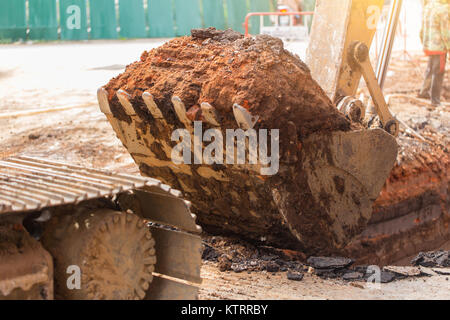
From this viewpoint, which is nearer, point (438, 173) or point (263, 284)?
point (263, 284)

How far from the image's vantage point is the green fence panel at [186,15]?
50.3ft

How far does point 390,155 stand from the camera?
4395 millimetres

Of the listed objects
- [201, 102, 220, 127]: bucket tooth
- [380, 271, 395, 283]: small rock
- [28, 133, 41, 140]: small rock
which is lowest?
[380, 271, 395, 283]: small rock

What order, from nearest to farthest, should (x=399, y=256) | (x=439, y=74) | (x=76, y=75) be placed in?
(x=399, y=256) → (x=439, y=74) → (x=76, y=75)

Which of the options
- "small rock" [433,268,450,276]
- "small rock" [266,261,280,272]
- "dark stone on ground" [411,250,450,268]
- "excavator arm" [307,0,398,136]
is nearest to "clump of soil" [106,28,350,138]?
"excavator arm" [307,0,398,136]

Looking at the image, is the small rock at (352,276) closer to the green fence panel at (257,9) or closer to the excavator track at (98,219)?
the excavator track at (98,219)

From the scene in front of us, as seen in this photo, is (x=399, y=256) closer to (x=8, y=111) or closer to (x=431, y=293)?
(x=431, y=293)

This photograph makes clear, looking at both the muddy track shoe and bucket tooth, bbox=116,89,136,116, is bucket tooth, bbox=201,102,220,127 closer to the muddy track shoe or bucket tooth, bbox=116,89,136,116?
the muddy track shoe

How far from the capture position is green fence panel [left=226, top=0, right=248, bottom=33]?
16.2 m

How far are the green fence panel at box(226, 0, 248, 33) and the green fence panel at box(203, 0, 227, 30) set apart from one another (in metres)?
0.23

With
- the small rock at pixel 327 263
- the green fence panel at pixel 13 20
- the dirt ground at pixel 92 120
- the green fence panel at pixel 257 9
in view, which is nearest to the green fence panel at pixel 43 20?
the green fence panel at pixel 13 20

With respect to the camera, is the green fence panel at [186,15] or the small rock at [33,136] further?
the green fence panel at [186,15]

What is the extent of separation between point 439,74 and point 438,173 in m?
3.85
